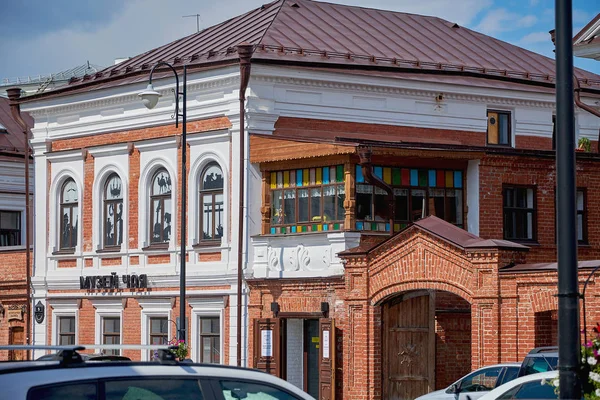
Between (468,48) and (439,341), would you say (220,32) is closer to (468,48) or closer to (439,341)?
(468,48)

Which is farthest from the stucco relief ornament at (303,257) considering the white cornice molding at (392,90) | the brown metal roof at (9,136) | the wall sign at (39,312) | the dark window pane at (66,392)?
the dark window pane at (66,392)

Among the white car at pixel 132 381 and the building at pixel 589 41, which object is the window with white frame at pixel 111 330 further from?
the white car at pixel 132 381

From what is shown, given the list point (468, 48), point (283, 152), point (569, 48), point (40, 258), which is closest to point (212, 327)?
point (283, 152)

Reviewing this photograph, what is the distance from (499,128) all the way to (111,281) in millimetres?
11670

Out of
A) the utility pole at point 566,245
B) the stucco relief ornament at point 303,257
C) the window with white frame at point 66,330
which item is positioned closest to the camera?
the utility pole at point 566,245

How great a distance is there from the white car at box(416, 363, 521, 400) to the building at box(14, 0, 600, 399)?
5.66 ft

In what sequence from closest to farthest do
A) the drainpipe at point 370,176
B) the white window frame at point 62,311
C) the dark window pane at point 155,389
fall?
the dark window pane at point 155,389, the drainpipe at point 370,176, the white window frame at point 62,311

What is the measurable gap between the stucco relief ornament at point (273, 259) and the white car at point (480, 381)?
9241mm

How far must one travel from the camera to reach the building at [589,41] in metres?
26.3

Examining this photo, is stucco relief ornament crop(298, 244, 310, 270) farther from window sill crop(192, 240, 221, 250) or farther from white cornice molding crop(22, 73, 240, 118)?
white cornice molding crop(22, 73, 240, 118)

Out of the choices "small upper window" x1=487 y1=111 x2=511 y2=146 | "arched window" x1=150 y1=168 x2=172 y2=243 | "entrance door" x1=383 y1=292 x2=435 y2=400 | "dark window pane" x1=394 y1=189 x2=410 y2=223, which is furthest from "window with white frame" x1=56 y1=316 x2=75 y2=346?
"small upper window" x1=487 y1=111 x2=511 y2=146

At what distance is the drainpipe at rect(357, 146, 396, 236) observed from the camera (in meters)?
29.8

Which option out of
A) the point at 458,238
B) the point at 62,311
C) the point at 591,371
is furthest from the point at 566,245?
the point at 62,311

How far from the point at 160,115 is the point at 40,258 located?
676 cm
